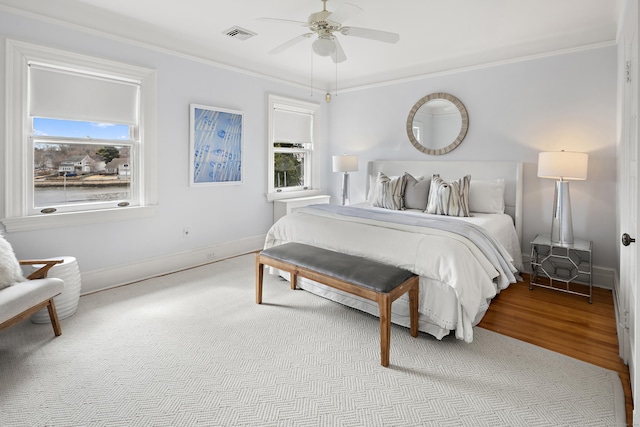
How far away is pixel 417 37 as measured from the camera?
12.5 ft

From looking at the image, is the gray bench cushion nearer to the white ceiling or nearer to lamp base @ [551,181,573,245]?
lamp base @ [551,181,573,245]

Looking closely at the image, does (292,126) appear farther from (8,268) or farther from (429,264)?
(8,268)

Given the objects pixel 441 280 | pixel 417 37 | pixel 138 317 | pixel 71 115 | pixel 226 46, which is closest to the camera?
pixel 441 280

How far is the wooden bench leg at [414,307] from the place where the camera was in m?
2.53

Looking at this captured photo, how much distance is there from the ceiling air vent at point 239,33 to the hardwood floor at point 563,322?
3499mm

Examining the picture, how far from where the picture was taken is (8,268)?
2410mm

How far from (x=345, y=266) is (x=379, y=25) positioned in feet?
7.88

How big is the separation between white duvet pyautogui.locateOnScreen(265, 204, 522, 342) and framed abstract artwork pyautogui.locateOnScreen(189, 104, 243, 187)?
5.65 feet

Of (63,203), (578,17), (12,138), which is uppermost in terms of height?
(578,17)

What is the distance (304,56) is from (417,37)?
1438mm

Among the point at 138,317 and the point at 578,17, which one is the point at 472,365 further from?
the point at 578,17

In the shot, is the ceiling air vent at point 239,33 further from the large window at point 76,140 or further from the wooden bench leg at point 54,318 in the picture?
the wooden bench leg at point 54,318

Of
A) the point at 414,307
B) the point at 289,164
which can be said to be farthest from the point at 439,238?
the point at 289,164

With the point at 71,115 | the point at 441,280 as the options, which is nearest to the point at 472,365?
the point at 441,280
